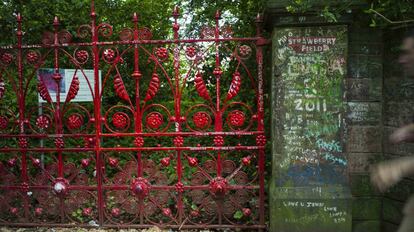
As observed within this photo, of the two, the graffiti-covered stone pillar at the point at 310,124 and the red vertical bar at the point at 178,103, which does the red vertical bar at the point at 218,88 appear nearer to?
the red vertical bar at the point at 178,103

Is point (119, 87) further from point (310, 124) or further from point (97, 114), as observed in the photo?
point (310, 124)

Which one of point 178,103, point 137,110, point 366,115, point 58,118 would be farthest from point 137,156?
point 366,115

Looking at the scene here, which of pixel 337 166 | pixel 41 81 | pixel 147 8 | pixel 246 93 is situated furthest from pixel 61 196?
pixel 147 8

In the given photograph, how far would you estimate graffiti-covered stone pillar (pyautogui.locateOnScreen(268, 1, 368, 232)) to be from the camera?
3975 millimetres

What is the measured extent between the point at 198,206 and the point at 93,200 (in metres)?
1.26

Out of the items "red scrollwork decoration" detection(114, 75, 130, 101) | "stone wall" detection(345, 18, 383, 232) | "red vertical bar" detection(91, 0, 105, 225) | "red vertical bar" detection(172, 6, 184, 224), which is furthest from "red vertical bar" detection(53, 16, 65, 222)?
"stone wall" detection(345, 18, 383, 232)

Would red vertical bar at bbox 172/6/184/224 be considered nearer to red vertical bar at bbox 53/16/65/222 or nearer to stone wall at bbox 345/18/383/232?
red vertical bar at bbox 53/16/65/222

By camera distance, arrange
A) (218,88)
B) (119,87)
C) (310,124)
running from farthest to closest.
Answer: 1. (119,87)
2. (218,88)
3. (310,124)

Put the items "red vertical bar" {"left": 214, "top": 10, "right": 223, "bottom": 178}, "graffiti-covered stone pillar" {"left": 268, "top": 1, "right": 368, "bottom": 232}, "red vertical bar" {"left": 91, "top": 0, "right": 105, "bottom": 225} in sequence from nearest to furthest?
"graffiti-covered stone pillar" {"left": 268, "top": 1, "right": 368, "bottom": 232} → "red vertical bar" {"left": 214, "top": 10, "right": 223, "bottom": 178} → "red vertical bar" {"left": 91, "top": 0, "right": 105, "bottom": 225}

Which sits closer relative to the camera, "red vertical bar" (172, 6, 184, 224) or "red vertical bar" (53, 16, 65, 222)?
"red vertical bar" (172, 6, 184, 224)

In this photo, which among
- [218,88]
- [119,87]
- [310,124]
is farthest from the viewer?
[119,87]

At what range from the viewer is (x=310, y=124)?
402cm

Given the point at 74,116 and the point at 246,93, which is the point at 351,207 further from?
the point at 74,116

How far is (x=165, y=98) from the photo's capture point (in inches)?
274
